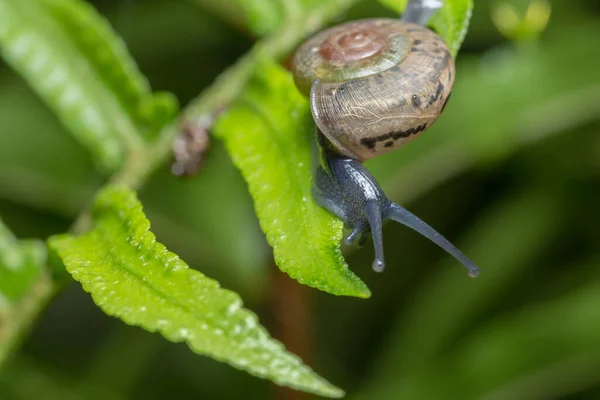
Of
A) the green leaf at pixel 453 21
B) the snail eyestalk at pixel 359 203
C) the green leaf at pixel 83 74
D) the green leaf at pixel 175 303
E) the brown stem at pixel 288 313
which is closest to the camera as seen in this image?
the green leaf at pixel 175 303

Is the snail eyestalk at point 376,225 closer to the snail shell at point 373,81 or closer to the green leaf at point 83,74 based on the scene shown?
the snail shell at point 373,81

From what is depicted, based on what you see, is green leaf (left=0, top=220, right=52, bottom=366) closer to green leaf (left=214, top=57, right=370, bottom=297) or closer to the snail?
green leaf (left=214, top=57, right=370, bottom=297)

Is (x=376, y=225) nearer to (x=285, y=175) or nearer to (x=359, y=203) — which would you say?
(x=359, y=203)

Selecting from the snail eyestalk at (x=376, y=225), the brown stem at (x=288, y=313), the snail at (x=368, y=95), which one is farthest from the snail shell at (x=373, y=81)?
the brown stem at (x=288, y=313)

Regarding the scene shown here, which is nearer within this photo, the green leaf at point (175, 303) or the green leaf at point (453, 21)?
the green leaf at point (175, 303)

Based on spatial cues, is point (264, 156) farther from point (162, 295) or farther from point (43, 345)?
point (43, 345)

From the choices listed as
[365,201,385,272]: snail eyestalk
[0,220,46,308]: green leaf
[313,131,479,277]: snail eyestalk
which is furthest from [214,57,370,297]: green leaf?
[0,220,46,308]: green leaf

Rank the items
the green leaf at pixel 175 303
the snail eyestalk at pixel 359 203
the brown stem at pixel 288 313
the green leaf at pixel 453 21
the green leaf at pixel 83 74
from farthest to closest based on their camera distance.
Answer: the brown stem at pixel 288 313 < the green leaf at pixel 83 74 < the green leaf at pixel 453 21 < the snail eyestalk at pixel 359 203 < the green leaf at pixel 175 303

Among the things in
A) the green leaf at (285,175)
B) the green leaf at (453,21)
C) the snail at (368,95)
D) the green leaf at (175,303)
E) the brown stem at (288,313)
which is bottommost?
the green leaf at (175,303)
